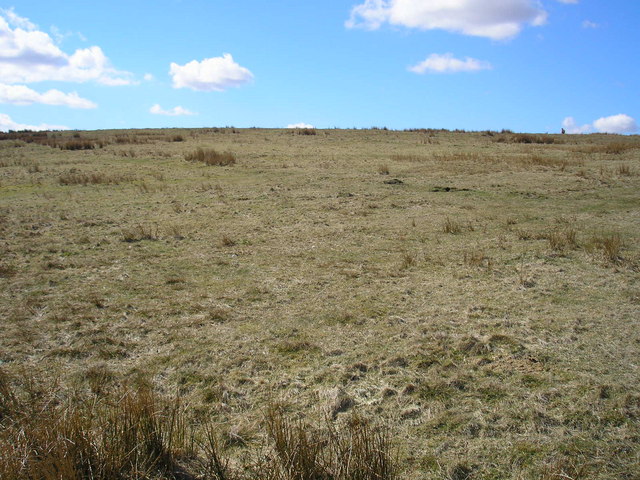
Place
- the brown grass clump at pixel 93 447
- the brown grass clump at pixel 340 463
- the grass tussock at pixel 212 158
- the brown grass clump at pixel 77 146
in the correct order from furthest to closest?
the brown grass clump at pixel 77 146 → the grass tussock at pixel 212 158 → the brown grass clump at pixel 340 463 → the brown grass clump at pixel 93 447

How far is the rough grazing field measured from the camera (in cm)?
375

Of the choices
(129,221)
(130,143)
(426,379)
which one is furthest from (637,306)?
(130,143)

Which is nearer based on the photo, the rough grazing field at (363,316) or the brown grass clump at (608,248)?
the rough grazing field at (363,316)

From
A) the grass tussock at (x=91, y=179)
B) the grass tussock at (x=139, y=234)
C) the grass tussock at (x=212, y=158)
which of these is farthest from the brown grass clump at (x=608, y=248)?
the grass tussock at (x=212, y=158)

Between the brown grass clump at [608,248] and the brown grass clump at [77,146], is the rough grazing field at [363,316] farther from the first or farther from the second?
the brown grass clump at [77,146]

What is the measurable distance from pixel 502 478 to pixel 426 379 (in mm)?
1275

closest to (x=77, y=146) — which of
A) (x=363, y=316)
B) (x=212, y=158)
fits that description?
(x=212, y=158)

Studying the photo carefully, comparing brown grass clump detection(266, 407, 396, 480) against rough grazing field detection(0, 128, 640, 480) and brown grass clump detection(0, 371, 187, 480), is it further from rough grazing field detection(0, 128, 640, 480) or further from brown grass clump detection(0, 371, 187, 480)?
brown grass clump detection(0, 371, 187, 480)

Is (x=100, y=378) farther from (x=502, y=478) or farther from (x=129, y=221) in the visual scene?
(x=129, y=221)

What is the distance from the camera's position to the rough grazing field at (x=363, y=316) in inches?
148

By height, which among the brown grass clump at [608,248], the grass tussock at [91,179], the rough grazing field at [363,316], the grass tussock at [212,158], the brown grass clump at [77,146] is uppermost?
the brown grass clump at [77,146]

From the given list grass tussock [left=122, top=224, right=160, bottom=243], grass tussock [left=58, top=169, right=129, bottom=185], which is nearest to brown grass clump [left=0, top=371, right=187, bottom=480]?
grass tussock [left=122, top=224, right=160, bottom=243]

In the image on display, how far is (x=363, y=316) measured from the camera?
232 inches

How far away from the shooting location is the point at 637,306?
5.82 metres
